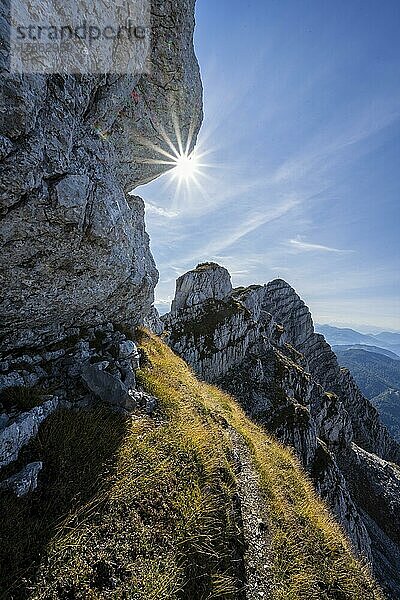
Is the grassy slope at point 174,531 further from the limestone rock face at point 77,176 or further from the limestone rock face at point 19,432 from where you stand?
the limestone rock face at point 77,176

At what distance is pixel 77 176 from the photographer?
388 inches

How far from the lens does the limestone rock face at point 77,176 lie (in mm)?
8156

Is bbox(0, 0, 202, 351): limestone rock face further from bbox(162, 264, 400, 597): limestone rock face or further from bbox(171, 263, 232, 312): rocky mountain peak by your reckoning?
bbox(171, 263, 232, 312): rocky mountain peak

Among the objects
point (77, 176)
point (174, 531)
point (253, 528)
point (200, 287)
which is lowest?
point (253, 528)

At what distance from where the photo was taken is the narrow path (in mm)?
8278

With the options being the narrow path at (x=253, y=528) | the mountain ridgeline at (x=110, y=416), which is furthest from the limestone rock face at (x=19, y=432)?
the narrow path at (x=253, y=528)

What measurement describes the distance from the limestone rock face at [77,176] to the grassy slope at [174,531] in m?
5.07

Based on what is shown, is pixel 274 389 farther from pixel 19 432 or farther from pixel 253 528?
pixel 19 432

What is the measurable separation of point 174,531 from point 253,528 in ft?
11.9

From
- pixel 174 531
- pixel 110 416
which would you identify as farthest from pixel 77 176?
pixel 174 531

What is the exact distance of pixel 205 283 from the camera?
74.7 meters

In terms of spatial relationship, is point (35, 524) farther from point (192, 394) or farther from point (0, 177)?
point (192, 394)

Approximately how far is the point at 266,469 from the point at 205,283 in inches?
2433

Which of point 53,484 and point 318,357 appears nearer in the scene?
point 53,484
